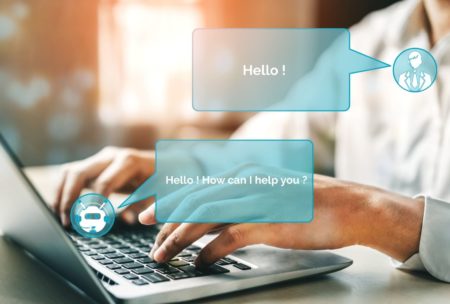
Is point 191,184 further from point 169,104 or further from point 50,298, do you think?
point 169,104

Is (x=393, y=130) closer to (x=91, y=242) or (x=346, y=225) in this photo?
(x=346, y=225)

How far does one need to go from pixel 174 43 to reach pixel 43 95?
1.41 meters

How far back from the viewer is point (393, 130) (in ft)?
2.30

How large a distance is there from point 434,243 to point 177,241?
21cm

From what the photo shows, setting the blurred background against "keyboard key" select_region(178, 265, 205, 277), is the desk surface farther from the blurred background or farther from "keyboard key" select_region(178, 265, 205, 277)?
the blurred background

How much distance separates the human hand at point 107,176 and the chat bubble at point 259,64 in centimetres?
11

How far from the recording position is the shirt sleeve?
42 centimetres

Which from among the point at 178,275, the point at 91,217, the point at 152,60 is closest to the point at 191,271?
the point at 178,275

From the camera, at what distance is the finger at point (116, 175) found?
577 millimetres

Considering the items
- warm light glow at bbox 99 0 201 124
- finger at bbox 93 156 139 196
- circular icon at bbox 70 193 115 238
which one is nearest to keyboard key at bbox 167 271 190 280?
circular icon at bbox 70 193 115 238

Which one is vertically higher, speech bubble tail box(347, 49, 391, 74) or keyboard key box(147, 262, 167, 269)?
speech bubble tail box(347, 49, 391, 74)

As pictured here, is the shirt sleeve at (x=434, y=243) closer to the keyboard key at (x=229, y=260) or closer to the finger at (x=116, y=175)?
the keyboard key at (x=229, y=260)

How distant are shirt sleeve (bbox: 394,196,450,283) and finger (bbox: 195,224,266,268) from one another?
0.47 ft

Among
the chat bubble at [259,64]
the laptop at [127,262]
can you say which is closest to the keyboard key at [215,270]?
the laptop at [127,262]
